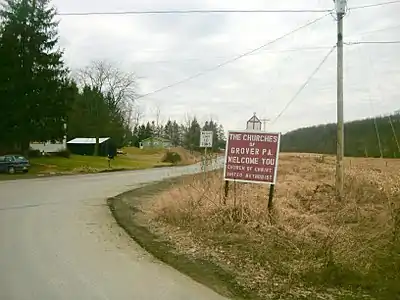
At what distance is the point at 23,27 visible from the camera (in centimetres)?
4216

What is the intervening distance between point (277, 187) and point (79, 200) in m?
7.35

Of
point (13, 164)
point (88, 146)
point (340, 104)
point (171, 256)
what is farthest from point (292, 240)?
point (88, 146)

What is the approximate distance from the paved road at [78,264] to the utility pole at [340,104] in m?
6.97

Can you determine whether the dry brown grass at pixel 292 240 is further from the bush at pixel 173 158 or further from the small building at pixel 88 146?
the small building at pixel 88 146

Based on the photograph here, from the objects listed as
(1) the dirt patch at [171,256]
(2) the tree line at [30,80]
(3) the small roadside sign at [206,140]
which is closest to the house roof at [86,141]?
(2) the tree line at [30,80]

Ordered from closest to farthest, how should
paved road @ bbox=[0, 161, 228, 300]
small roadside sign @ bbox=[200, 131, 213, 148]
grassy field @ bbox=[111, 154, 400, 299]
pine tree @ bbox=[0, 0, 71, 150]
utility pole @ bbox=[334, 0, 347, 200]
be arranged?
paved road @ bbox=[0, 161, 228, 300] → grassy field @ bbox=[111, 154, 400, 299] → utility pole @ bbox=[334, 0, 347, 200] → small roadside sign @ bbox=[200, 131, 213, 148] → pine tree @ bbox=[0, 0, 71, 150]

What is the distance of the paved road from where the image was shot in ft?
20.6

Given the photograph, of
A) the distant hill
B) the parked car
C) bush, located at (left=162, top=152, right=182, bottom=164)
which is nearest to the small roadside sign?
the distant hill

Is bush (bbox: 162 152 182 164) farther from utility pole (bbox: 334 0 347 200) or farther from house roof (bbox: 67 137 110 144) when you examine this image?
utility pole (bbox: 334 0 347 200)

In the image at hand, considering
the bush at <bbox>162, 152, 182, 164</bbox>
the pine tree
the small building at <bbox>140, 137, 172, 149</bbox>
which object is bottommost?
the bush at <bbox>162, 152, 182, 164</bbox>

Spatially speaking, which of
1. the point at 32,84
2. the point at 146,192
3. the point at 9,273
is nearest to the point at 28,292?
the point at 9,273

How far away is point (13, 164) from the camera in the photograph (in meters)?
37.8

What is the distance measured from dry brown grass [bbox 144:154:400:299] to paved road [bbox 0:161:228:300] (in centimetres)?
95

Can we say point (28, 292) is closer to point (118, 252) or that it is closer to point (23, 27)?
point (118, 252)
